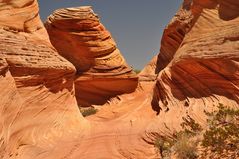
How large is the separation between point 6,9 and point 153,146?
6.57 meters

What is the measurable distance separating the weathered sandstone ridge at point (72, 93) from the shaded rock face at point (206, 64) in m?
0.03

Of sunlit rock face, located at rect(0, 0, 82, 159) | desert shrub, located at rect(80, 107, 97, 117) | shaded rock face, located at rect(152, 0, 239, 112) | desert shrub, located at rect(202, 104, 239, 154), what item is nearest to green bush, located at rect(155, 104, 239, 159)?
desert shrub, located at rect(202, 104, 239, 154)

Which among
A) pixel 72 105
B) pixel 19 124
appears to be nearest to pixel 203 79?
pixel 72 105

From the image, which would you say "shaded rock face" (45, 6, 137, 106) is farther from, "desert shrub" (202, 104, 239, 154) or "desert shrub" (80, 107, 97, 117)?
"desert shrub" (202, 104, 239, 154)

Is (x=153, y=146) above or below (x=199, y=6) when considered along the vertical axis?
below

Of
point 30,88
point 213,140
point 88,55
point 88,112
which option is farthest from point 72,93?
point 213,140

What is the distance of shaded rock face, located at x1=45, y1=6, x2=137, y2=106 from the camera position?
23.6 meters

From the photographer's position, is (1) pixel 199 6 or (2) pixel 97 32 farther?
(2) pixel 97 32

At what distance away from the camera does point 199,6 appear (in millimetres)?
18750

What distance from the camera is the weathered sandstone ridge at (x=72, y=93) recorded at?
41.9 ft

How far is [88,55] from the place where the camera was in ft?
78.4

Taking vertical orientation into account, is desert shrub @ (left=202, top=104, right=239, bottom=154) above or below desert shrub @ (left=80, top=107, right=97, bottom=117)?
above

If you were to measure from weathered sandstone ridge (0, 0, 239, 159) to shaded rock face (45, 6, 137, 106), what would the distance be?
4540mm

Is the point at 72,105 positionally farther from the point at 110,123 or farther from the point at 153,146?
the point at 153,146
